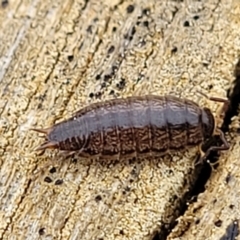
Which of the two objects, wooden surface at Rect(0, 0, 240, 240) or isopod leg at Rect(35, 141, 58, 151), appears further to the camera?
isopod leg at Rect(35, 141, 58, 151)

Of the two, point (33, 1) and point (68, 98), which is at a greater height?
point (33, 1)

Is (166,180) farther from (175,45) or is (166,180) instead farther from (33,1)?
(33,1)

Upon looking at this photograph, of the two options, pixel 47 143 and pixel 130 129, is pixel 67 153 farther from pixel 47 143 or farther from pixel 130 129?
pixel 130 129

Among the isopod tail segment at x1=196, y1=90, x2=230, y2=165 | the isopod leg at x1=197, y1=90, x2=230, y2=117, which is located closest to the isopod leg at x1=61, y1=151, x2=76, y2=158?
the isopod tail segment at x1=196, y1=90, x2=230, y2=165

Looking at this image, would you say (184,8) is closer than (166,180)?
No

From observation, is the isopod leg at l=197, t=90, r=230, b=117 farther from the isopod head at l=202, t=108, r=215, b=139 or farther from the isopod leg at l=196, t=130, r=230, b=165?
the isopod leg at l=196, t=130, r=230, b=165

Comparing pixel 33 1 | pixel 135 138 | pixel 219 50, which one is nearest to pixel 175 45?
pixel 219 50
